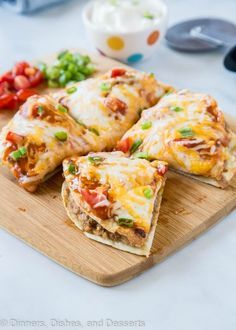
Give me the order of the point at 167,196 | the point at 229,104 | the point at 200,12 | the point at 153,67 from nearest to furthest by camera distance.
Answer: the point at 167,196
the point at 229,104
the point at 153,67
the point at 200,12

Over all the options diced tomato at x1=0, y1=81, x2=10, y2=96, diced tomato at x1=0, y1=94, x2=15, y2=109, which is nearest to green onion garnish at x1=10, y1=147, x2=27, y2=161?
diced tomato at x1=0, y1=94, x2=15, y2=109

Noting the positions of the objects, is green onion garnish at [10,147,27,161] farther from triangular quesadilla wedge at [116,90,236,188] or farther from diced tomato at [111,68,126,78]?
diced tomato at [111,68,126,78]

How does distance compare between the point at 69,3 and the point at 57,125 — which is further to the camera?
the point at 69,3

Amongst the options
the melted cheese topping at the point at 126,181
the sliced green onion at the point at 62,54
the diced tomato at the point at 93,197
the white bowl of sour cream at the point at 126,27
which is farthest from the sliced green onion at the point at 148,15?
the diced tomato at the point at 93,197

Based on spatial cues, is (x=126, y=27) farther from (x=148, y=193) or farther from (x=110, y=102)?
(x=148, y=193)

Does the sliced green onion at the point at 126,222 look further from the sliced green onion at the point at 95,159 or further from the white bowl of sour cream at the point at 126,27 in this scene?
the white bowl of sour cream at the point at 126,27

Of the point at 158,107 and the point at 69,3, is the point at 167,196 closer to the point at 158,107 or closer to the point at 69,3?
the point at 158,107

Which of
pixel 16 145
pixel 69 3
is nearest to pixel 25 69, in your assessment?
pixel 16 145
